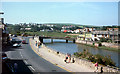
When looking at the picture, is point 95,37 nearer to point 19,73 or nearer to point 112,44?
point 112,44

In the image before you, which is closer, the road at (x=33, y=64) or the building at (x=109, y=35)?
the road at (x=33, y=64)

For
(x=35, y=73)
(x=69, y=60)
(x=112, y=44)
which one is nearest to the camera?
(x=35, y=73)

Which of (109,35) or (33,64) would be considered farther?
(109,35)

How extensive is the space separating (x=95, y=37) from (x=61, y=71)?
89.2 metres

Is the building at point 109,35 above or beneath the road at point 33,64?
above

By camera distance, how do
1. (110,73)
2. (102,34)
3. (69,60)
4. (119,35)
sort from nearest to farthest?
1. (110,73)
2. (69,60)
3. (119,35)
4. (102,34)

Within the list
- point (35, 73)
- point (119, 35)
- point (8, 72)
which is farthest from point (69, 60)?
point (119, 35)

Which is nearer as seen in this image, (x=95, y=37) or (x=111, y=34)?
(x=111, y=34)

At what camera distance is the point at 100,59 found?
2578 cm

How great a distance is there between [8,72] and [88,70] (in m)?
8.55

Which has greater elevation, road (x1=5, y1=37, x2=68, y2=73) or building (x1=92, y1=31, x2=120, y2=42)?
building (x1=92, y1=31, x2=120, y2=42)

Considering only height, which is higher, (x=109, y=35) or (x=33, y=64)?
(x=109, y=35)

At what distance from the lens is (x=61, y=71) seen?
66.7ft

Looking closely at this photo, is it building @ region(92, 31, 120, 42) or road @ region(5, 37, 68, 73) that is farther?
building @ region(92, 31, 120, 42)
